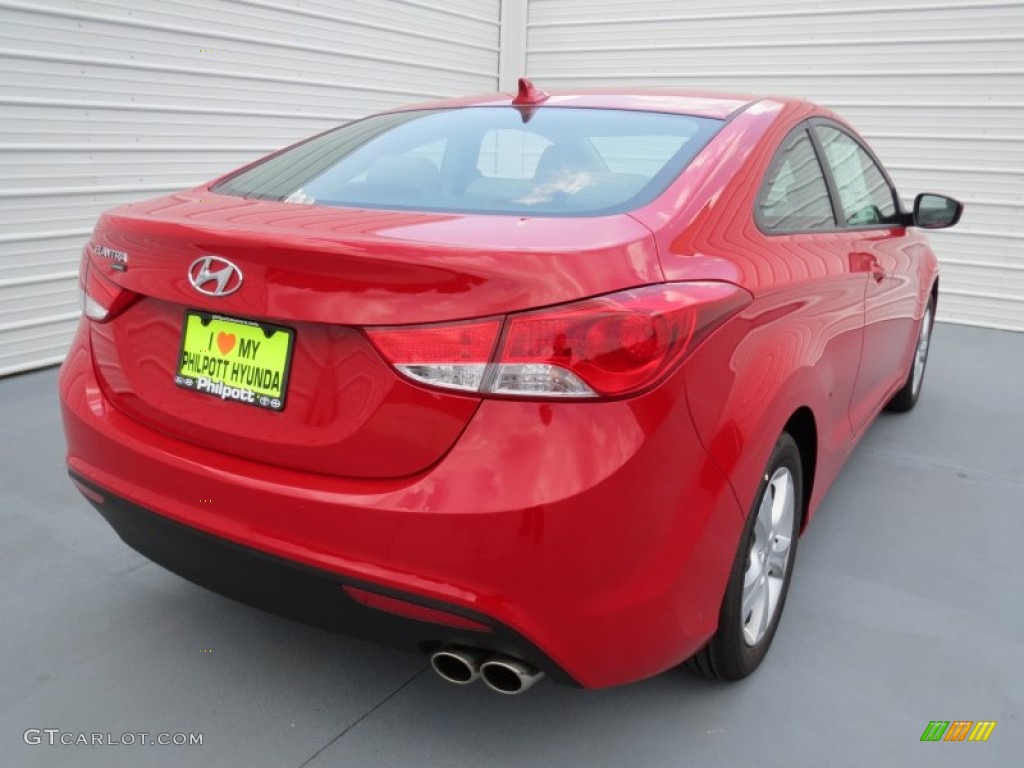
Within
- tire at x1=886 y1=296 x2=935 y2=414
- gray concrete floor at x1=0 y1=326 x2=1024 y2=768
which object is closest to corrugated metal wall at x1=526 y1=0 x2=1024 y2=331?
tire at x1=886 y1=296 x2=935 y2=414

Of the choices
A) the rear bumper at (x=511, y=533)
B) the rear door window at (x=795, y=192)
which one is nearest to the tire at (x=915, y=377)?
the rear door window at (x=795, y=192)

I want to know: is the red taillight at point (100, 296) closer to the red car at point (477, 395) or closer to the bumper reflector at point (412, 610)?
the red car at point (477, 395)

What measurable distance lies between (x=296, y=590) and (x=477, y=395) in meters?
0.56

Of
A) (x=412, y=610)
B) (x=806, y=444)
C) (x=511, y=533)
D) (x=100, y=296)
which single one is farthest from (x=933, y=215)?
(x=100, y=296)

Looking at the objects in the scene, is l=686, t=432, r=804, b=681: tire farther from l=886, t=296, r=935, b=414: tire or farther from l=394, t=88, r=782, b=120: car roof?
l=886, t=296, r=935, b=414: tire

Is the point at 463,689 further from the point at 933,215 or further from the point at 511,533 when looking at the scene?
the point at 933,215

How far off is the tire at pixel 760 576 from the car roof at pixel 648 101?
873 millimetres

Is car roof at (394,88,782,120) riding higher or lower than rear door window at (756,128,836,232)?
higher

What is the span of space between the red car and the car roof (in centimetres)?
14

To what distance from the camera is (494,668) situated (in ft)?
5.52

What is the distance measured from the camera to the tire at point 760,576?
6.40 ft

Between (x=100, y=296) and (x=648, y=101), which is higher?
(x=648, y=101)

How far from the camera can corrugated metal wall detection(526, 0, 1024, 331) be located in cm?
684

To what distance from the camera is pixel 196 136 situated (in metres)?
5.61
